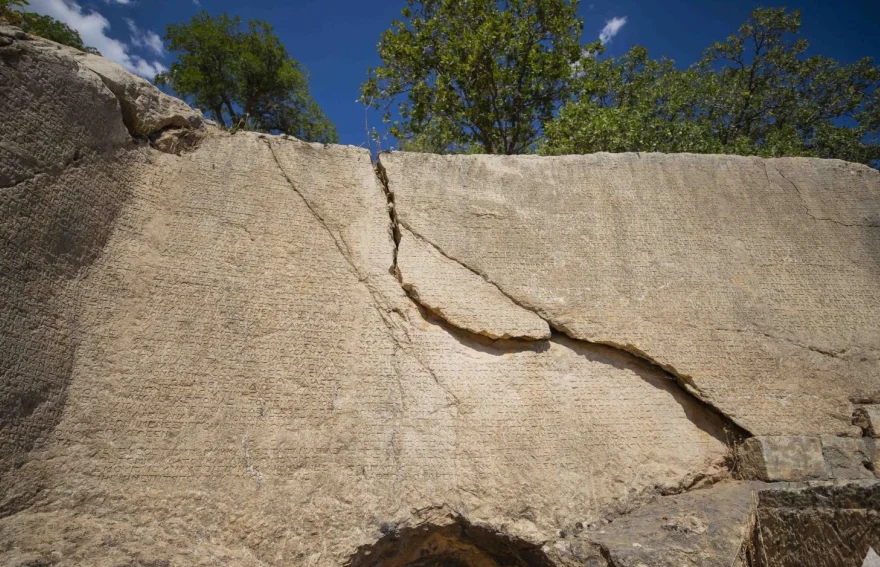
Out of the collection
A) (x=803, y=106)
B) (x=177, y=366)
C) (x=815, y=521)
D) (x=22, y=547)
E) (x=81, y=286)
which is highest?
(x=803, y=106)

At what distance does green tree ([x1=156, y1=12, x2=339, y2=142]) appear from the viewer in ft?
41.1

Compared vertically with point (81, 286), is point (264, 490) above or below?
below

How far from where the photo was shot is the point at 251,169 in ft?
13.5

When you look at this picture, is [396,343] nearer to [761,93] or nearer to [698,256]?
[698,256]

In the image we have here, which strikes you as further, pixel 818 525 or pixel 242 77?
pixel 242 77

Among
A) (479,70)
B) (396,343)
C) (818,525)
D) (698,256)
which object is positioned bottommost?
(818,525)

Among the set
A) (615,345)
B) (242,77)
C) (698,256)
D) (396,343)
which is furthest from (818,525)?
(242,77)

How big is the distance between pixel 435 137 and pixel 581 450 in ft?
24.3

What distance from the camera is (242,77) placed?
505 inches

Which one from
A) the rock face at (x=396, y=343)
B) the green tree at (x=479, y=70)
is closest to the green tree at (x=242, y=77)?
the green tree at (x=479, y=70)

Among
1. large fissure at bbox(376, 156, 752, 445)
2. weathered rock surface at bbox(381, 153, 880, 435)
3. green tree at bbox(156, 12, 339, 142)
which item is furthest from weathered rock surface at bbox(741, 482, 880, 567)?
green tree at bbox(156, 12, 339, 142)

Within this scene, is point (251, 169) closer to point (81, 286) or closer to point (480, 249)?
point (81, 286)

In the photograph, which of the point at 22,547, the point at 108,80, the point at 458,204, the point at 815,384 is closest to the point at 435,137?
the point at 458,204

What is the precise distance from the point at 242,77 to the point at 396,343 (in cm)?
1114
